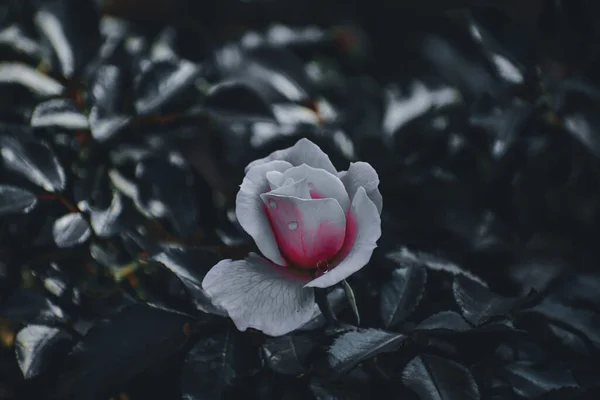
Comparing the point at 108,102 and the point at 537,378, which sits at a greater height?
the point at 108,102

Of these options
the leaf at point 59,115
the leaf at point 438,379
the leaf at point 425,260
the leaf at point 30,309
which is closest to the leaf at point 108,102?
the leaf at point 59,115

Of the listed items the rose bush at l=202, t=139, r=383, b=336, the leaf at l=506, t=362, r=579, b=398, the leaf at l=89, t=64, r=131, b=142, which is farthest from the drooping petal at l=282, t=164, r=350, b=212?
the leaf at l=89, t=64, r=131, b=142

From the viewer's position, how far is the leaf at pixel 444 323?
738 mm

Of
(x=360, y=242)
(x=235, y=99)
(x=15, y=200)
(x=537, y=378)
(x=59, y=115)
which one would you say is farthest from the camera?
(x=235, y=99)

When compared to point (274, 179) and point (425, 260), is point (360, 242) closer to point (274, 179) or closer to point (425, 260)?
point (274, 179)

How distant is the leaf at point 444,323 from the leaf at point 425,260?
0.06 metres

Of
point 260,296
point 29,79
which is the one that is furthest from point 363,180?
point 29,79

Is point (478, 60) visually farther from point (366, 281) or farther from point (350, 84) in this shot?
point (366, 281)

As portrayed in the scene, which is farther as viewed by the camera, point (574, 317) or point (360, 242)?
point (574, 317)

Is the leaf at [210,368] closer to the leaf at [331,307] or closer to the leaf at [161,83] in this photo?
the leaf at [331,307]

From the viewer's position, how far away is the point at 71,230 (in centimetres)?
90

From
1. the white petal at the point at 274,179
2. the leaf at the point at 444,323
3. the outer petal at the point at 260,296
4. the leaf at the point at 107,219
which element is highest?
the white petal at the point at 274,179

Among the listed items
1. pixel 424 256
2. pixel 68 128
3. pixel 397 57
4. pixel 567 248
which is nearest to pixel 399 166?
pixel 424 256

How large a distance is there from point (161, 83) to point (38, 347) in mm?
484
